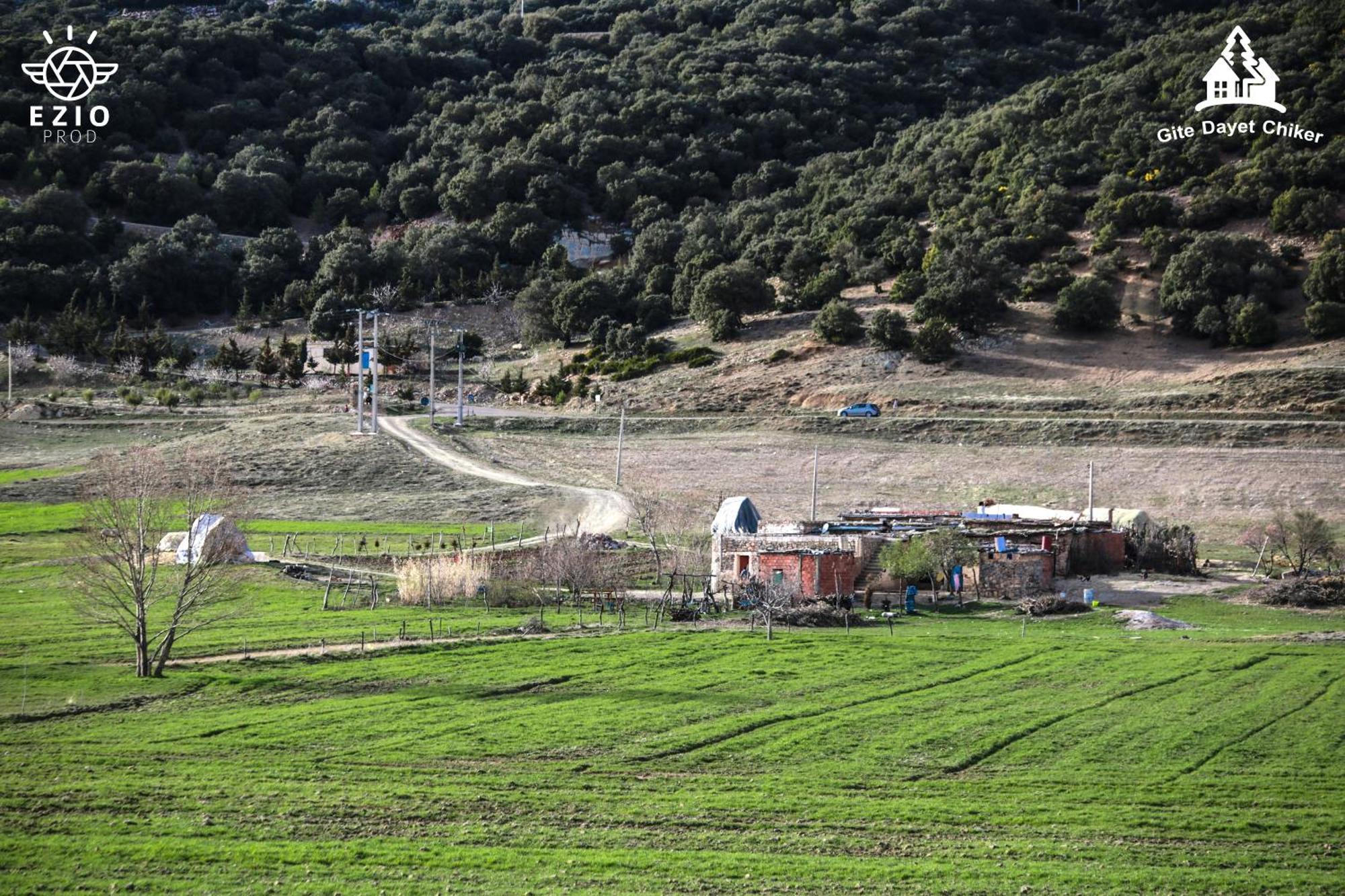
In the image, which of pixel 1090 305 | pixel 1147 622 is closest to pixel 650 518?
pixel 1147 622

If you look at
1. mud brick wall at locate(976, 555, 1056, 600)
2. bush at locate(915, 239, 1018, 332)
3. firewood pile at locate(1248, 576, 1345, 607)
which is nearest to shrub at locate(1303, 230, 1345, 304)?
bush at locate(915, 239, 1018, 332)

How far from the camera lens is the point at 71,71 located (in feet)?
468

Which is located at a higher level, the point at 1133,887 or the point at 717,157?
the point at 717,157

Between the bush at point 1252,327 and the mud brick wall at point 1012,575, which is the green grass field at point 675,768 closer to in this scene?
the mud brick wall at point 1012,575

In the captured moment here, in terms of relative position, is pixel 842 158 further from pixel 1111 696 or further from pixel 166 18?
pixel 1111 696

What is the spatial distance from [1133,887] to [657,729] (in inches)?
341

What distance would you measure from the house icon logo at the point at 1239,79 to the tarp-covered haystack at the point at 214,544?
272 ft

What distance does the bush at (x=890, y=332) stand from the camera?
77.7 metres

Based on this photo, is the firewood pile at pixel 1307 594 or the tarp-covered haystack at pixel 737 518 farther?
the tarp-covered haystack at pixel 737 518

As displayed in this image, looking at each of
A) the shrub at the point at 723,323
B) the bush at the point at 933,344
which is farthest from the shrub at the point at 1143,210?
the shrub at the point at 723,323

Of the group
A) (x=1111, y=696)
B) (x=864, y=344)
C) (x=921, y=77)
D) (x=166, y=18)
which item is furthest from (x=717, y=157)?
(x=1111, y=696)

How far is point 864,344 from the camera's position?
80375mm

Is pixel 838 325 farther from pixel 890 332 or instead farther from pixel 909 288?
pixel 909 288

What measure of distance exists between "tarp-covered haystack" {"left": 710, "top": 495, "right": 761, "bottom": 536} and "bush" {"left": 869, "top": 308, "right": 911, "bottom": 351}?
108 ft
